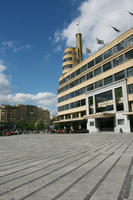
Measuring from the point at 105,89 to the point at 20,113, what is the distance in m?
114

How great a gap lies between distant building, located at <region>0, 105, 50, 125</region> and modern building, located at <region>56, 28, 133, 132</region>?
8429 centimetres

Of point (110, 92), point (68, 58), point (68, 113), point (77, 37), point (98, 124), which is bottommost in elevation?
point (98, 124)

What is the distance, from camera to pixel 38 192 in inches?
135

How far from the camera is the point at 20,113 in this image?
449 ft

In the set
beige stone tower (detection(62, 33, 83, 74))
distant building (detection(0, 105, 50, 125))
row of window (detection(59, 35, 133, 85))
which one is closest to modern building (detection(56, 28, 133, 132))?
row of window (detection(59, 35, 133, 85))

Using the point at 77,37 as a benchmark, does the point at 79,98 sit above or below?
below

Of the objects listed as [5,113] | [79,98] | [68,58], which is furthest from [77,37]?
[5,113]

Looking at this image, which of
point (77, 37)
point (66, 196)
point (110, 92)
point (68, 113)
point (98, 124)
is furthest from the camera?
point (77, 37)

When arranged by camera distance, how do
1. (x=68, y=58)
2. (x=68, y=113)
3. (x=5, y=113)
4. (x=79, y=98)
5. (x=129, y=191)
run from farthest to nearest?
(x=5, y=113) < (x=68, y=58) < (x=68, y=113) < (x=79, y=98) < (x=129, y=191)

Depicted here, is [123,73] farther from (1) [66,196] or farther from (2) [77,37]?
(2) [77,37]

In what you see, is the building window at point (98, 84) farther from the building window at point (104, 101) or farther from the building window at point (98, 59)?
the building window at point (98, 59)

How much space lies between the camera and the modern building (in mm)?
32281

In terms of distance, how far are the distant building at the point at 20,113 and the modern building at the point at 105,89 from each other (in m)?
84.3

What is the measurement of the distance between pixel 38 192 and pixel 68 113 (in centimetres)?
5201
